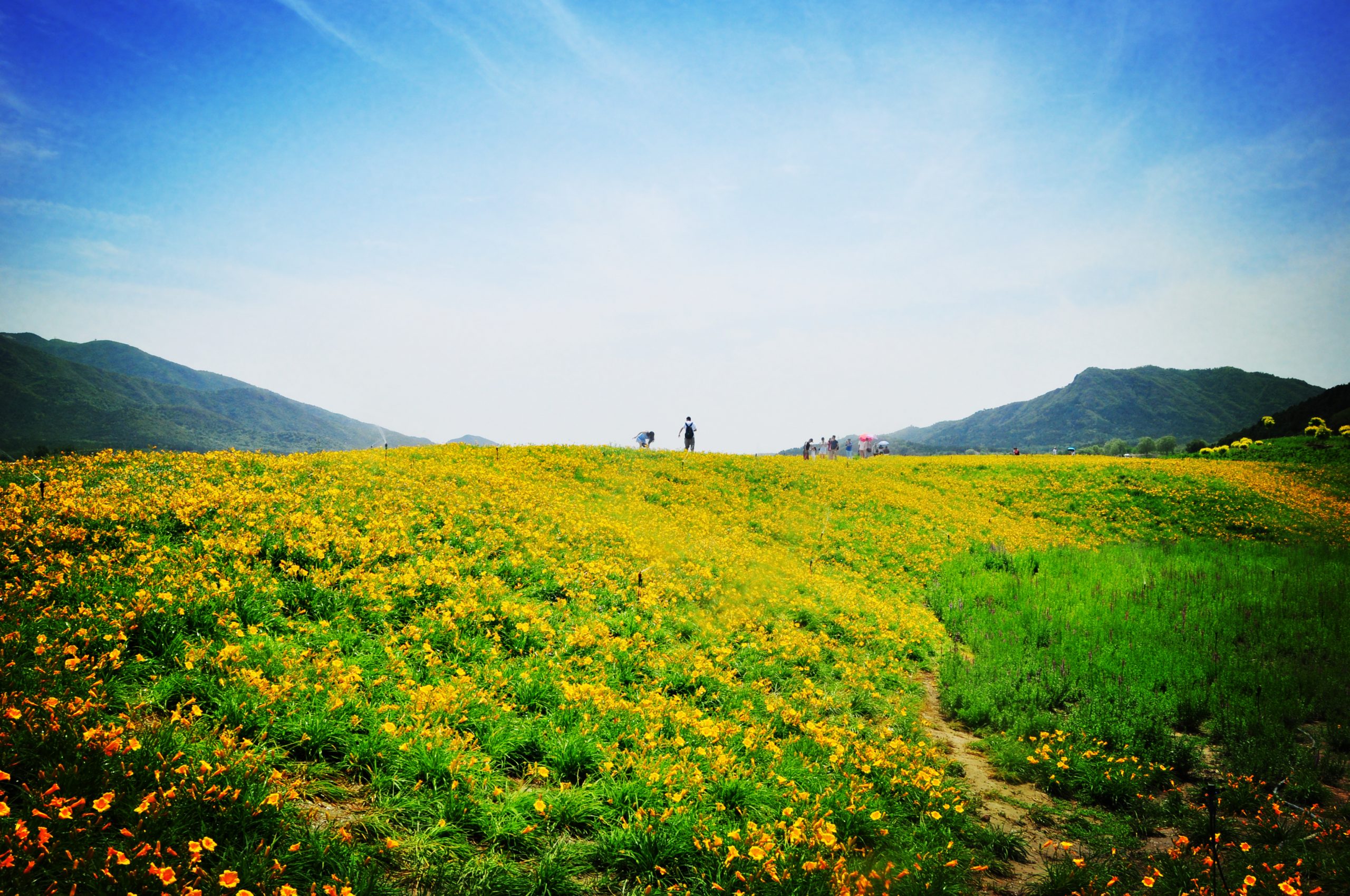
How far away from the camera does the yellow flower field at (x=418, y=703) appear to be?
426 centimetres

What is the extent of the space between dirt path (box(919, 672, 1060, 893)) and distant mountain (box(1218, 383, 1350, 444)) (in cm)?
6477

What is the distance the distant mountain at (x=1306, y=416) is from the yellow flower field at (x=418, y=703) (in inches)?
2652

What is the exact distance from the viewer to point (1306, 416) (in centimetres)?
7000

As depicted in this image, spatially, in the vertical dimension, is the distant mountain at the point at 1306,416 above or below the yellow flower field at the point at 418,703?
above

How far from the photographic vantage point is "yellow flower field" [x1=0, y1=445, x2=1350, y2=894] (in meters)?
4.26

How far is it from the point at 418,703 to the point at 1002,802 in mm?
7662

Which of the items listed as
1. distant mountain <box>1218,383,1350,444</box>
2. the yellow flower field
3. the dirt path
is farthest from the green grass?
distant mountain <box>1218,383,1350,444</box>

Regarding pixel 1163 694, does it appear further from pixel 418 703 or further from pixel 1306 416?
pixel 1306 416

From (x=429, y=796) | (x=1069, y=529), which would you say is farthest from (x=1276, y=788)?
(x=1069, y=529)

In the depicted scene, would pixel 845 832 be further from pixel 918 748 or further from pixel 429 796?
pixel 429 796

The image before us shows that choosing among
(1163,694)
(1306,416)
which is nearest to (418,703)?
(1163,694)

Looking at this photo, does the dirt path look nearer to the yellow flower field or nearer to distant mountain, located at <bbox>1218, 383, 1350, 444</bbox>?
the yellow flower field

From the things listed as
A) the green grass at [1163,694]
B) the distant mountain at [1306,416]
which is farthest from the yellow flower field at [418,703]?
the distant mountain at [1306,416]

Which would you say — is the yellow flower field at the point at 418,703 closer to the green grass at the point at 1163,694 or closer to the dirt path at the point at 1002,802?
the dirt path at the point at 1002,802
